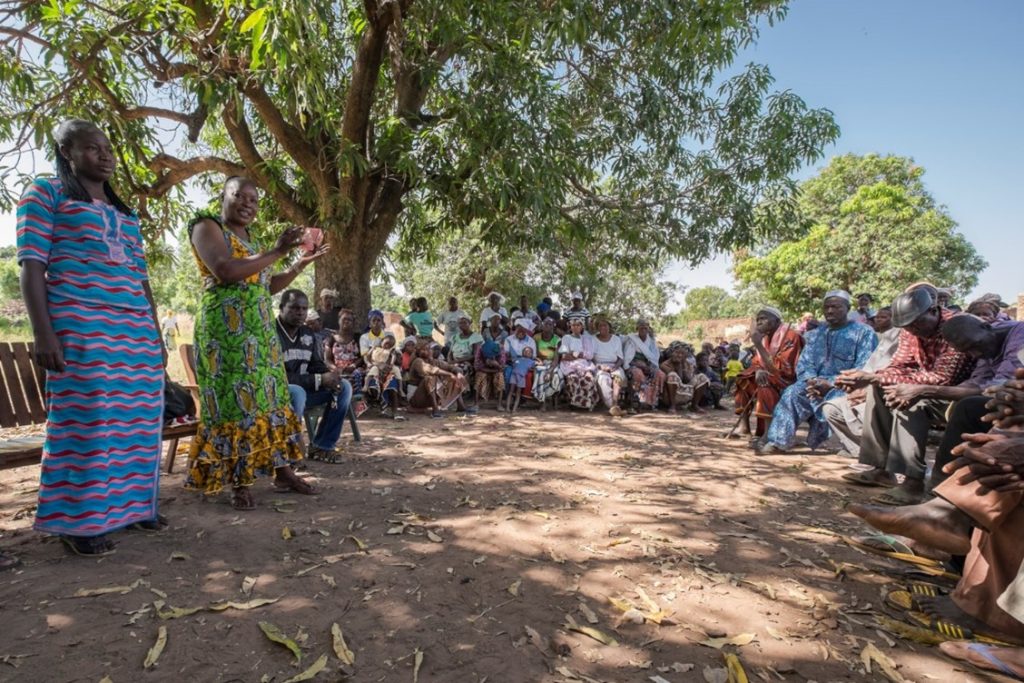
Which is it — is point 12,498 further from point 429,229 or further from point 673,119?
point 673,119

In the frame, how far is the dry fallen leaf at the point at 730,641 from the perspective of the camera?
2109 mm

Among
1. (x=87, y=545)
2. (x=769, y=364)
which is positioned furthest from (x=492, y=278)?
(x=87, y=545)

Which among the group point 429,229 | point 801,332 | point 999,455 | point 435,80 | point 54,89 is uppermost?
point 435,80

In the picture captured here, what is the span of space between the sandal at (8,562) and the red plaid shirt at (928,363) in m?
5.49

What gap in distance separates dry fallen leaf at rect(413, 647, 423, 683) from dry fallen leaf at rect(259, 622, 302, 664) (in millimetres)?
405

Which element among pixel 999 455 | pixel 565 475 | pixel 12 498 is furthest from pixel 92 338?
pixel 999 455

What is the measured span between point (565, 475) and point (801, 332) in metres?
3.93

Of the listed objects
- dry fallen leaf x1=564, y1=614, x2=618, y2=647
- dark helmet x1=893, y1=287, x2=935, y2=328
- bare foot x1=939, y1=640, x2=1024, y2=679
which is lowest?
dry fallen leaf x1=564, y1=614, x2=618, y2=647

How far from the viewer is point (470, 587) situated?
252 centimetres

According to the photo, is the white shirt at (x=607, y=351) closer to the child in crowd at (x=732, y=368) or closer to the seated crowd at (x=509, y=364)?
the seated crowd at (x=509, y=364)

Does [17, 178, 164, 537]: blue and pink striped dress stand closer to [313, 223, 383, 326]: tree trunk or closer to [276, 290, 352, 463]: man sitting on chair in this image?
[276, 290, 352, 463]: man sitting on chair

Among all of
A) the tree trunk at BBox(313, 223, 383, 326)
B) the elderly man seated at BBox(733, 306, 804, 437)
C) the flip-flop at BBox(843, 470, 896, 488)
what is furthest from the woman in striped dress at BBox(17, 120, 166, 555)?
the elderly man seated at BBox(733, 306, 804, 437)

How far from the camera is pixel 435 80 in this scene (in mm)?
6492

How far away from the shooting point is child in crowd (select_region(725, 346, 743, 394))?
1106 centimetres
